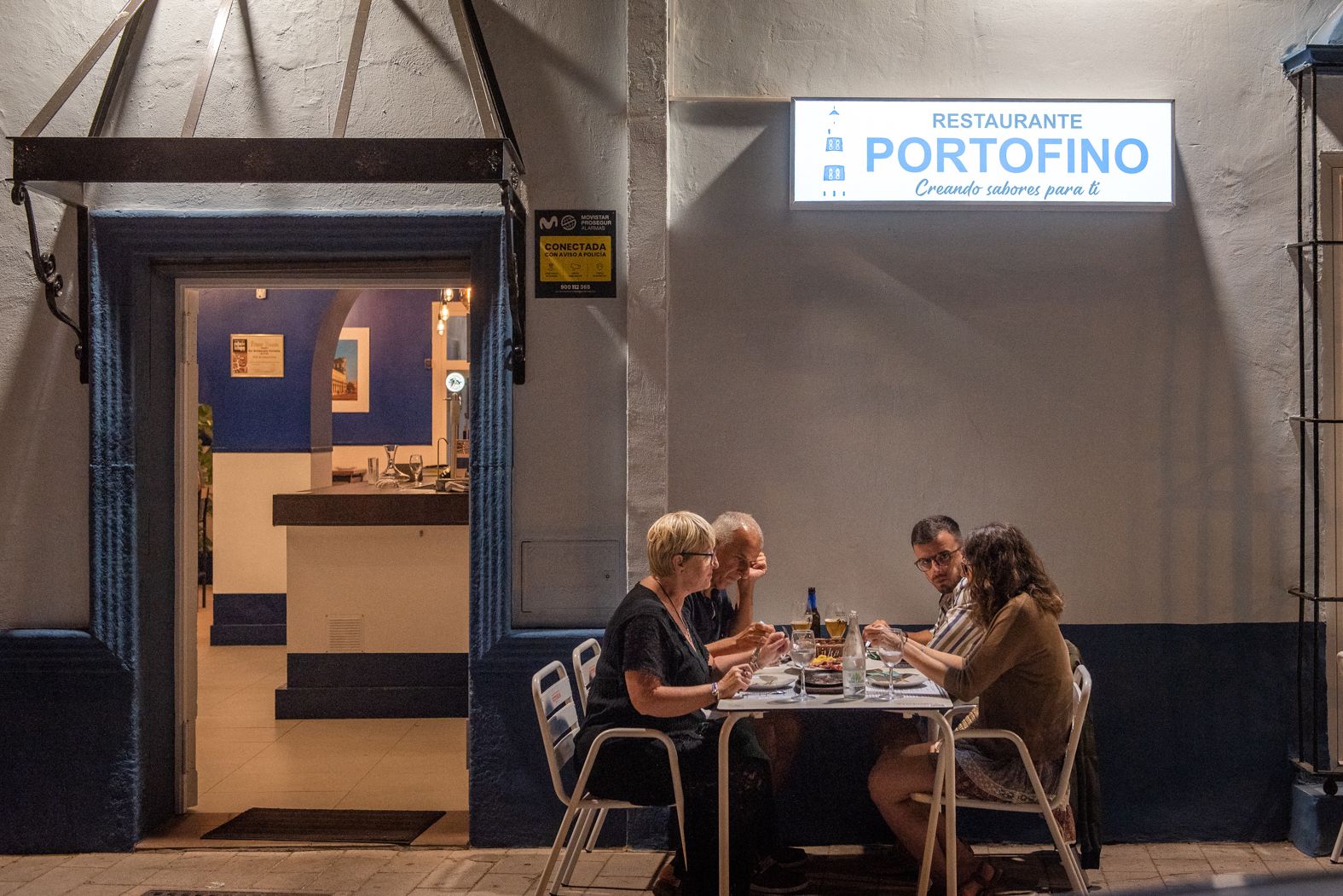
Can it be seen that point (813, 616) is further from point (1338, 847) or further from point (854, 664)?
point (1338, 847)

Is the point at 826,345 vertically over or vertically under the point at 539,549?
over

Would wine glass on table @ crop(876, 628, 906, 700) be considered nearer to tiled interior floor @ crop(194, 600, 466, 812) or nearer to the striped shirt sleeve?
the striped shirt sleeve

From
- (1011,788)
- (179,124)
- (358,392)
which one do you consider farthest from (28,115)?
(358,392)

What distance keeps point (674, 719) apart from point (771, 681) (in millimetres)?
364

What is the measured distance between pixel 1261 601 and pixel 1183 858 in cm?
106

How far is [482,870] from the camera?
169 inches

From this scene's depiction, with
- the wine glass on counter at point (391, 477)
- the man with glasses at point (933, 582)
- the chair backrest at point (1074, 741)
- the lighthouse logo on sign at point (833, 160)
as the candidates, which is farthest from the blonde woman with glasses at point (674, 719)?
the wine glass on counter at point (391, 477)

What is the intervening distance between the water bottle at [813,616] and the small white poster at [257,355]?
654cm

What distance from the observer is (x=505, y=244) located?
14.8 ft

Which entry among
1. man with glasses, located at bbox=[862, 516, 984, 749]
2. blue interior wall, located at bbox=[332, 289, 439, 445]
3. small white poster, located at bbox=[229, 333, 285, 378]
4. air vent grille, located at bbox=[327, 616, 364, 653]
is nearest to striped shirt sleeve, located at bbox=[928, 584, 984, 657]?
man with glasses, located at bbox=[862, 516, 984, 749]

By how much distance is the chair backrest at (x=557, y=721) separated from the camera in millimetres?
3641

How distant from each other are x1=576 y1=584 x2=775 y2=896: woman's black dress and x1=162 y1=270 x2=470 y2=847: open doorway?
1.41 m

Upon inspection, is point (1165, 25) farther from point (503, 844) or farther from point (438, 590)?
point (438, 590)

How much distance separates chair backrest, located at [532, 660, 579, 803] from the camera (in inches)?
143
